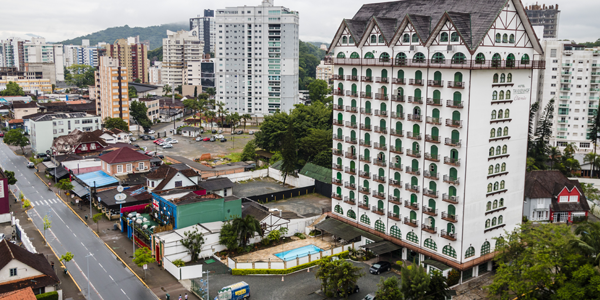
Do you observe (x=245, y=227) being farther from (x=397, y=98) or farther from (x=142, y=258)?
(x=397, y=98)

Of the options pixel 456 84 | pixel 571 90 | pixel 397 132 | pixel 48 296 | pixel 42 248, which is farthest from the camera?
pixel 571 90

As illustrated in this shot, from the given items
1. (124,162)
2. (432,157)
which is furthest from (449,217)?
(124,162)

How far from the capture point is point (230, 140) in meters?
152

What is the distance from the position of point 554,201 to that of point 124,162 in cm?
7482

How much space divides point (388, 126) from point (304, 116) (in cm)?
6433

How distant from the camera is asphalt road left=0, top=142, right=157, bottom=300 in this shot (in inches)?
2206

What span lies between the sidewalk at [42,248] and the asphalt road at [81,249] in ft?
2.45

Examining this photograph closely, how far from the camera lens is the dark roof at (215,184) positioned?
285 feet

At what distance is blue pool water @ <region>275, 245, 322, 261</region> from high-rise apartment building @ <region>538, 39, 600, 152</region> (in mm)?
83634

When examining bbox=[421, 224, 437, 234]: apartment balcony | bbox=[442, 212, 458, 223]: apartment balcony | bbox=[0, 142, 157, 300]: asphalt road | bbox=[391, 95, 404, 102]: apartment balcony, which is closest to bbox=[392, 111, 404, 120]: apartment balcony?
bbox=[391, 95, 404, 102]: apartment balcony

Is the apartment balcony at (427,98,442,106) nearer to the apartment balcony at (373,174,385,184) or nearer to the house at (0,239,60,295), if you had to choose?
the apartment balcony at (373,174,385,184)

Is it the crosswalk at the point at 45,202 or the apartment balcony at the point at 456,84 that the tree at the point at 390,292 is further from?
the crosswalk at the point at 45,202

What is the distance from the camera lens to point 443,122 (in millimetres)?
57594

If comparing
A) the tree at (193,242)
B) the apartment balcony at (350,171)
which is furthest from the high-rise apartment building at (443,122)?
the tree at (193,242)
